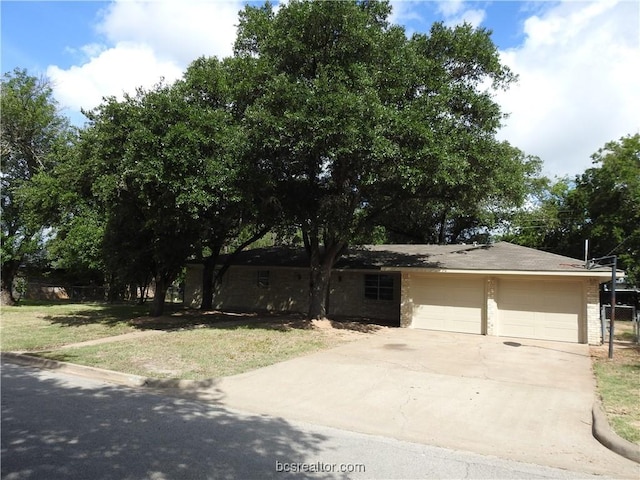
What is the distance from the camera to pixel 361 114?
39.9ft

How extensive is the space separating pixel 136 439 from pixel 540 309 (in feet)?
48.4

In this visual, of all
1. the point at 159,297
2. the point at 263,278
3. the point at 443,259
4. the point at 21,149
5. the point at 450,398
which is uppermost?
the point at 21,149

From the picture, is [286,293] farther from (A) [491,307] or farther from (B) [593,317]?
(B) [593,317]

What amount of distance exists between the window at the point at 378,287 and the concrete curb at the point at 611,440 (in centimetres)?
1483

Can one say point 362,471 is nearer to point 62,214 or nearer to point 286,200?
point 286,200

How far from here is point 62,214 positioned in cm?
2212

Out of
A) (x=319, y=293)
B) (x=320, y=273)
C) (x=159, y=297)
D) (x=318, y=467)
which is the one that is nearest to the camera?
(x=318, y=467)

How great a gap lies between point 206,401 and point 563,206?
34.8m

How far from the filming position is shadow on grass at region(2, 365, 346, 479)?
4.59 metres

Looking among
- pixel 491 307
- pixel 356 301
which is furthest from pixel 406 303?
pixel 356 301

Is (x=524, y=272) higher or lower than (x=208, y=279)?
higher

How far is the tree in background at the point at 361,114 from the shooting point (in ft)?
41.2

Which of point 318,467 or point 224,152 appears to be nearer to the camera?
point 318,467

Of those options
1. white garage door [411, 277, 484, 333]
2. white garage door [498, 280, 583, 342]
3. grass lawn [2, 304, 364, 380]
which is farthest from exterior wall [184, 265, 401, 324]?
white garage door [498, 280, 583, 342]
